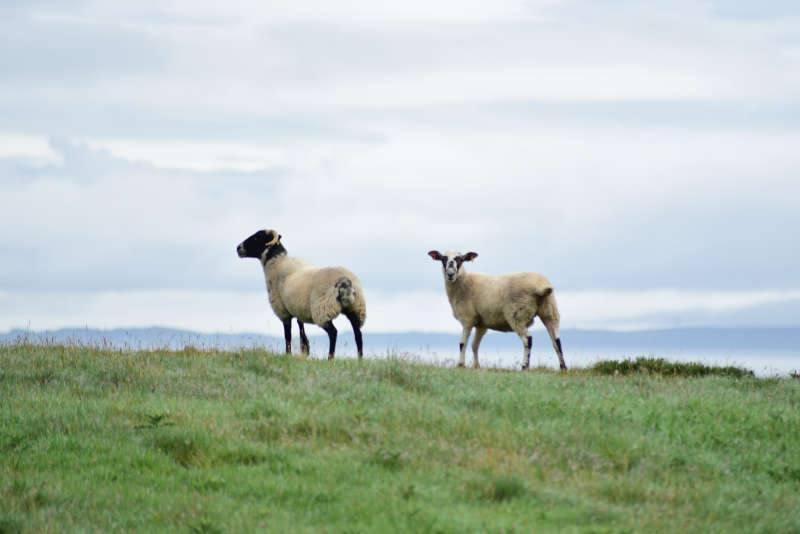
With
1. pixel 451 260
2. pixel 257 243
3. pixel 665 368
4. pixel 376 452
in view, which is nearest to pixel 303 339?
pixel 257 243

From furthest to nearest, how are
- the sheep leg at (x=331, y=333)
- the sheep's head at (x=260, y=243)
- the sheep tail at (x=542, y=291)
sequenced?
the sheep's head at (x=260, y=243), the sheep tail at (x=542, y=291), the sheep leg at (x=331, y=333)

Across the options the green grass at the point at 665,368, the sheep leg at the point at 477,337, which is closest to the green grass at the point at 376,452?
the green grass at the point at 665,368

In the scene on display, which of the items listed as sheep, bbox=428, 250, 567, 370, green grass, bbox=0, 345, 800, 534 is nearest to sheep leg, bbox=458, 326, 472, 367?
sheep, bbox=428, 250, 567, 370

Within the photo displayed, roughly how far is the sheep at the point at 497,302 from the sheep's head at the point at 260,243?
171 inches

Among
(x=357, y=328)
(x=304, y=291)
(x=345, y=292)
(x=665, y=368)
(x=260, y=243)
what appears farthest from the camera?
(x=260, y=243)

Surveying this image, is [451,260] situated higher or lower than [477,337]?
higher

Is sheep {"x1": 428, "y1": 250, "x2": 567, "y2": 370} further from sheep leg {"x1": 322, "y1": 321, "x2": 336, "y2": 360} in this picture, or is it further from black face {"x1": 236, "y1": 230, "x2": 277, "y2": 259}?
black face {"x1": 236, "y1": 230, "x2": 277, "y2": 259}

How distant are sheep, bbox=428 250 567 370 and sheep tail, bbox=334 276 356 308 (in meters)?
3.07

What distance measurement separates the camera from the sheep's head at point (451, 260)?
2241 centimetres

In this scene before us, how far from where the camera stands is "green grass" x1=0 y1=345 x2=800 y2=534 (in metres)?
9.19

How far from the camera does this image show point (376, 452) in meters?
10.6

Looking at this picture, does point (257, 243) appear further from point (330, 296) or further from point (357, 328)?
point (357, 328)

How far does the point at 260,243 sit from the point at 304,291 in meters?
2.94

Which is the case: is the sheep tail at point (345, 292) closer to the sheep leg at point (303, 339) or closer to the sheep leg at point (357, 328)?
the sheep leg at point (357, 328)
